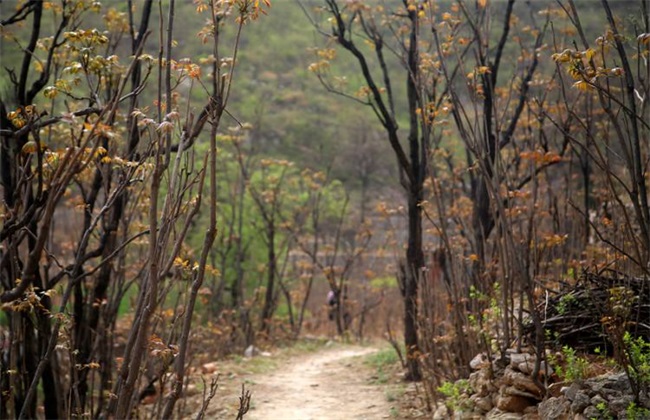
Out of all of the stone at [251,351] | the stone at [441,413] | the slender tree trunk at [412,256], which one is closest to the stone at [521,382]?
the stone at [441,413]

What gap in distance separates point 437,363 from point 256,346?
578 centimetres

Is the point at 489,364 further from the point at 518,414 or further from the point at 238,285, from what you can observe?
the point at 238,285

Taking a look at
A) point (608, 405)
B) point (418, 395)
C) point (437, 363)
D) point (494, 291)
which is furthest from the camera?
point (418, 395)

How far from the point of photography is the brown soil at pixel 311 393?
625cm

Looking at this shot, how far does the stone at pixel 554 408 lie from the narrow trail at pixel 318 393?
2277mm

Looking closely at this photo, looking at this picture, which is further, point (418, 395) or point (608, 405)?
point (418, 395)

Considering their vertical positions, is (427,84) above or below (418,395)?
above

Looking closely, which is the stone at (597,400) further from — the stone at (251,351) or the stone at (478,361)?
the stone at (251,351)

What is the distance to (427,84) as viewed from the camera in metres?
8.05

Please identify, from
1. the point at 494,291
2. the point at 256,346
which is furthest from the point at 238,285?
the point at 494,291

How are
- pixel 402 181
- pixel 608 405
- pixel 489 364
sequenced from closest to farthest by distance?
pixel 608 405
pixel 489 364
pixel 402 181

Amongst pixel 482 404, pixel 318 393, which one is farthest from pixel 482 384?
pixel 318 393

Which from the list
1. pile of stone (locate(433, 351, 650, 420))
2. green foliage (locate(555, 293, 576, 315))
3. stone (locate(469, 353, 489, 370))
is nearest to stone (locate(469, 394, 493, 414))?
pile of stone (locate(433, 351, 650, 420))

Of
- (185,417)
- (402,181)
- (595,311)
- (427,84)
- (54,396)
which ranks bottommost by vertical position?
(185,417)
